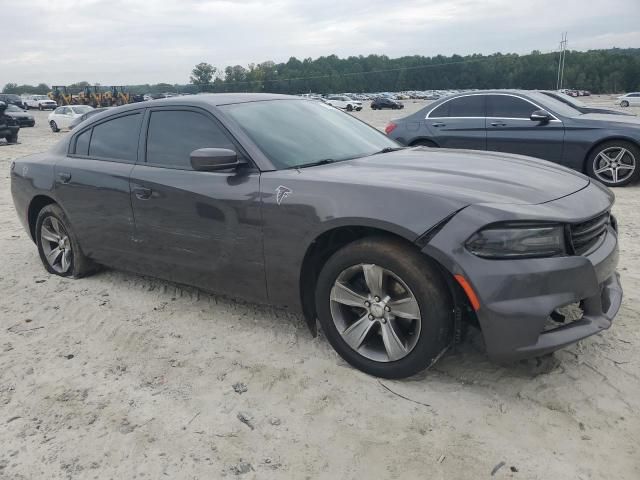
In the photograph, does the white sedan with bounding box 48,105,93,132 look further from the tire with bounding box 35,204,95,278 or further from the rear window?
the tire with bounding box 35,204,95,278

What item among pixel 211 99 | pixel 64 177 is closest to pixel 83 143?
pixel 64 177

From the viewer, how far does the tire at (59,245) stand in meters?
4.55

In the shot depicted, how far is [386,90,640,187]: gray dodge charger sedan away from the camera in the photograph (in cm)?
757

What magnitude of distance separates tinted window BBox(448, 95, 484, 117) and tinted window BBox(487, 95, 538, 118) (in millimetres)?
144

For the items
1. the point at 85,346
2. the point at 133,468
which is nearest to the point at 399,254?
the point at 133,468

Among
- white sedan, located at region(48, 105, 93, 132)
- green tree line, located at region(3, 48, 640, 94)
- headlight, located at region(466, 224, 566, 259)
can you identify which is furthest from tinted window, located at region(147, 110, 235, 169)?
green tree line, located at region(3, 48, 640, 94)

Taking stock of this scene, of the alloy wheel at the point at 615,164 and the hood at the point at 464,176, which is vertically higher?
the hood at the point at 464,176

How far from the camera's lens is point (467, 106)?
8.70 meters

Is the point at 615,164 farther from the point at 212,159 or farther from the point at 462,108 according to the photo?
the point at 212,159

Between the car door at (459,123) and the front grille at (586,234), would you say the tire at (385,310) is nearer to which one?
the front grille at (586,234)

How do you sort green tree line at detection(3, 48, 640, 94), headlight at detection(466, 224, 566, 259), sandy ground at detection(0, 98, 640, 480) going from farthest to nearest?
green tree line at detection(3, 48, 640, 94), headlight at detection(466, 224, 566, 259), sandy ground at detection(0, 98, 640, 480)

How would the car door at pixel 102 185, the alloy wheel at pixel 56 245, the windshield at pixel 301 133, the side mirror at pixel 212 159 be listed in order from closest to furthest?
the side mirror at pixel 212 159, the windshield at pixel 301 133, the car door at pixel 102 185, the alloy wheel at pixel 56 245

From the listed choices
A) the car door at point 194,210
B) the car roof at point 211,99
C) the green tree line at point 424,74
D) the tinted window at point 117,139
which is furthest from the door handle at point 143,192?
the green tree line at point 424,74

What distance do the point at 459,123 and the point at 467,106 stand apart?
0.32m
